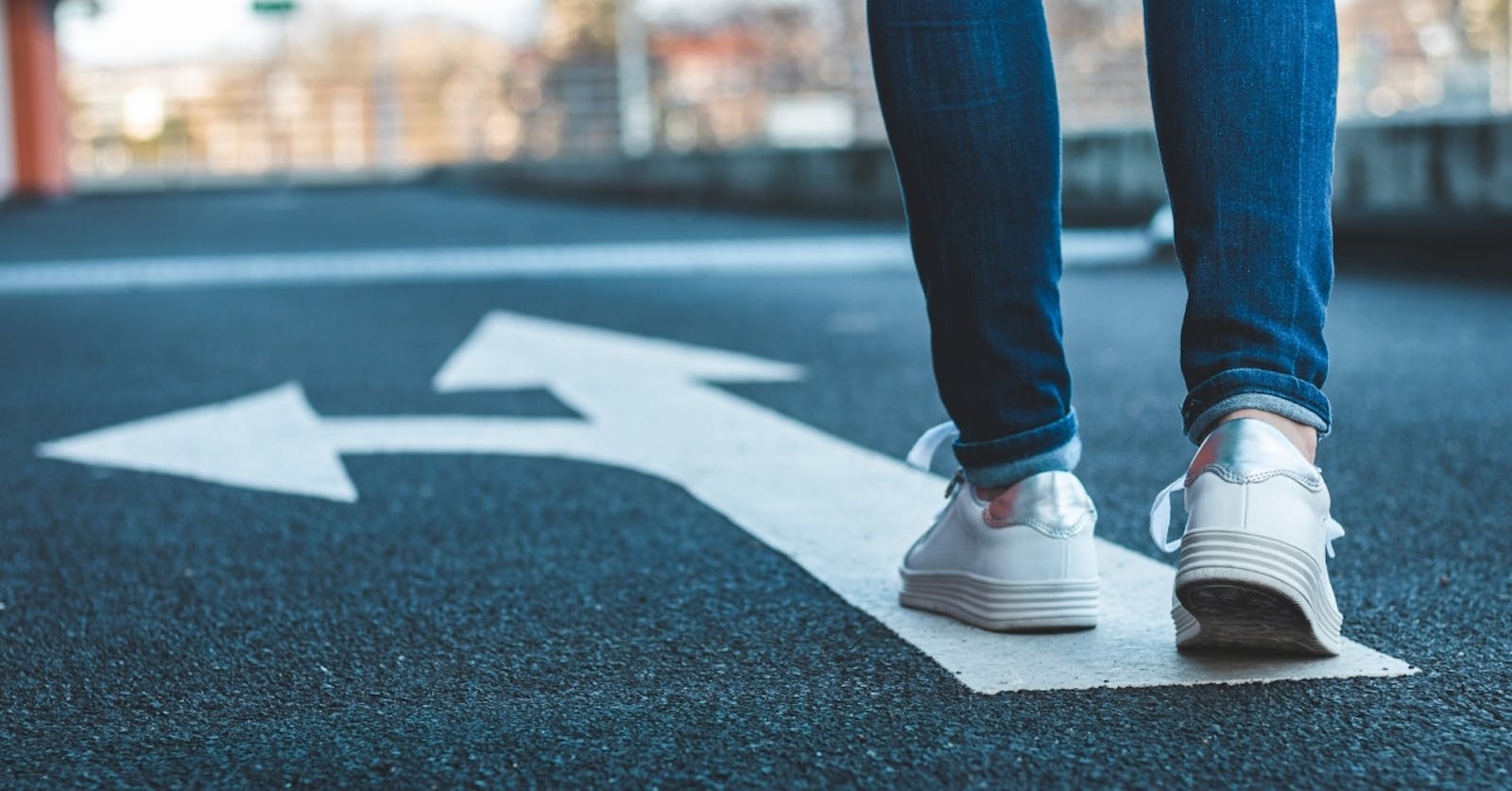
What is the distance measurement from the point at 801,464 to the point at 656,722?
4.18 feet

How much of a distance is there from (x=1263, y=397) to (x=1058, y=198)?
0.30 m

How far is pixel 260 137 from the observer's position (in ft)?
114

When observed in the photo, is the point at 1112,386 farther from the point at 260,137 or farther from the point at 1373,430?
the point at 260,137

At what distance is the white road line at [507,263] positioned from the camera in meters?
6.99

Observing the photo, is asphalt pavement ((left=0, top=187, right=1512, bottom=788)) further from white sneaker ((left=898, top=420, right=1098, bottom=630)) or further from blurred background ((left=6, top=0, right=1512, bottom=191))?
blurred background ((left=6, top=0, right=1512, bottom=191))

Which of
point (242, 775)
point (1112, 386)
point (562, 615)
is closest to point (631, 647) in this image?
point (562, 615)

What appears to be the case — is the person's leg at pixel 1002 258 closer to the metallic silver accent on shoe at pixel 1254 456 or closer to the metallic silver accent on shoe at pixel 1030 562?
the metallic silver accent on shoe at pixel 1030 562

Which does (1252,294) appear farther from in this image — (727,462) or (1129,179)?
(1129,179)

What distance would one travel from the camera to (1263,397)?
1379 millimetres

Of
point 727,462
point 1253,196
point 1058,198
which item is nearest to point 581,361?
point 727,462

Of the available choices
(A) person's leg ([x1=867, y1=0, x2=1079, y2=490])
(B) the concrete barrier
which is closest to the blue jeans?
(A) person's leg ([x1=867, y1=0, x2=1079, y2=490])

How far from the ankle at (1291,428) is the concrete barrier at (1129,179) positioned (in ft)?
7.06

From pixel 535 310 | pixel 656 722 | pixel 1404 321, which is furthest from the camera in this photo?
pixel 535 310

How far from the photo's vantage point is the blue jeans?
140cm
